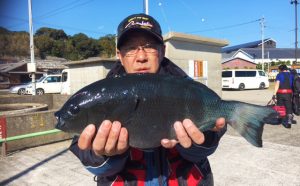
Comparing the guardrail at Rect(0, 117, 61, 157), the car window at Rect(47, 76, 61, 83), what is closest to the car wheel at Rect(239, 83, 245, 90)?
the car window at Rect(47, 76, 61, 83)

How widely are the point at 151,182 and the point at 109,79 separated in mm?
643

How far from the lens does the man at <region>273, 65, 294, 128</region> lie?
34.9 feet

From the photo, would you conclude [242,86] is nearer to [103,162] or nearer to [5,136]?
[5,136]

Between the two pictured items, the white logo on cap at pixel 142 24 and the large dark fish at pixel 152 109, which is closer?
the large dark fish at pixel 152 109

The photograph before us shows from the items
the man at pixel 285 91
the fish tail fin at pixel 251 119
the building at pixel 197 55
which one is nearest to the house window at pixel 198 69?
the building at pixel 197 55

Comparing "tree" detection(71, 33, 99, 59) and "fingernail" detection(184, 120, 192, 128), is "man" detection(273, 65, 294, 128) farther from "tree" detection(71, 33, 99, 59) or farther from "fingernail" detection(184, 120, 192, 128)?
"tree" detection(71, 33, 99, 59)

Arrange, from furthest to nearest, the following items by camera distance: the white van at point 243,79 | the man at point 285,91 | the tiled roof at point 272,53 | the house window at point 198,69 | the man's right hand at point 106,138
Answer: the tiled roof at point 272,53 → the white van at point 243,79 → the house window at point 198,69 → the man at point 285,91 → the man's right hand at point 106,138

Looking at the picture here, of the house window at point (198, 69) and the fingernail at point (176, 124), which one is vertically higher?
the house window at point (198, 69)

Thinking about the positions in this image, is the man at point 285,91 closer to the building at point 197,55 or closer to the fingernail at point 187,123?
the building at point 197,55

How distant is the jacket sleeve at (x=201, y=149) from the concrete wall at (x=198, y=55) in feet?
37.9

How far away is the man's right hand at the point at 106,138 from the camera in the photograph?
1656 mm

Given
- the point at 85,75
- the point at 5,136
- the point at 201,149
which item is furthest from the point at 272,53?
the point at 201,149

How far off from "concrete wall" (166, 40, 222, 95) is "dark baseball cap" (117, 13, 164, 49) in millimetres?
11317

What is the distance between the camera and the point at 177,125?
172 cm
